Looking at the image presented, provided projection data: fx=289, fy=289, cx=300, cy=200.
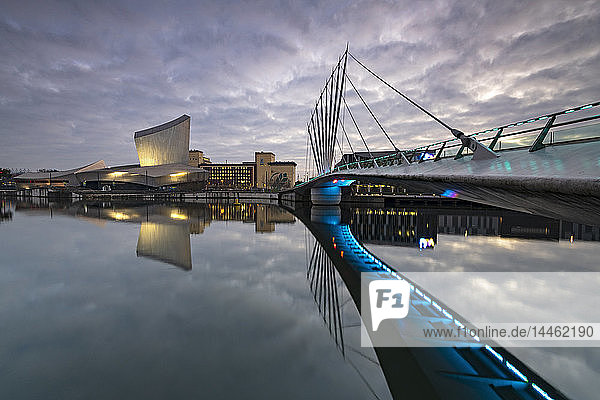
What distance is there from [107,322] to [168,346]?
87.3 inches

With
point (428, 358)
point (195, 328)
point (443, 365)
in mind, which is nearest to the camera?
point (443, 365)

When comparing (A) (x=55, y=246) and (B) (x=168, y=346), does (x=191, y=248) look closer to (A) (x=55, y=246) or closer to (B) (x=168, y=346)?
(A) (x=55, y=246)

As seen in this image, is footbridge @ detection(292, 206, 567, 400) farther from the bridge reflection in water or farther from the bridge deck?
the bridge deck

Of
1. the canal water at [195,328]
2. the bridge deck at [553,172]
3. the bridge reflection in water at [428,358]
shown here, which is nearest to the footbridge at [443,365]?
the bridge reflection in water at [428,358]

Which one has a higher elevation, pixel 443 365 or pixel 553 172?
pixel 553 172

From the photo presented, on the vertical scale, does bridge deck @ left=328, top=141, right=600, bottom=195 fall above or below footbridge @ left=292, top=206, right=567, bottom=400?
above

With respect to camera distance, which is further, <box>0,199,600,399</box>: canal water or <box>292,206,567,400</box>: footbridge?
<box>0,199,600,399</box>: canal water

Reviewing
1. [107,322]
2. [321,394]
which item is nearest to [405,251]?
[321,394]

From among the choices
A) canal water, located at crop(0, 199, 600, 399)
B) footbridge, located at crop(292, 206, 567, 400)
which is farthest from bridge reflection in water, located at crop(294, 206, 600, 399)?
canal water, located at crop(0, 199, 600, 399)

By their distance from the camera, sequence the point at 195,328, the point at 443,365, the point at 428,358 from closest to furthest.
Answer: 1. the point at 443,365
2. the point at 428,358
3. the point at 195,328

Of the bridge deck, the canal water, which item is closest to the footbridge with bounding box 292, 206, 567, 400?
the canal water

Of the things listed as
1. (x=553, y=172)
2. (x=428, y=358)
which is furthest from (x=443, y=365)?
(x=553, y=172)

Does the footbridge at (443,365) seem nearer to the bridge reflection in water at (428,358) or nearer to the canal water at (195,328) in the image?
the bridge reflection in water at (428,358)

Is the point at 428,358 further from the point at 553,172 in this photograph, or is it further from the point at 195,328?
the point at 195,328
